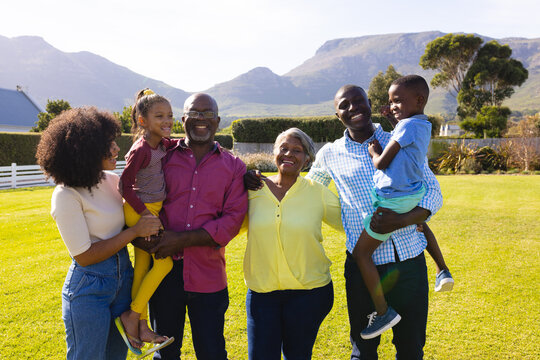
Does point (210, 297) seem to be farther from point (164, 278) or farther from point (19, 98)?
point (19, 98)

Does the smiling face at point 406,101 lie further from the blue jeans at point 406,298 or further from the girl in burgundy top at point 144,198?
the girl in burgundy top at point 144,198

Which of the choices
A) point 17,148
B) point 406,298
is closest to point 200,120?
point 406,298

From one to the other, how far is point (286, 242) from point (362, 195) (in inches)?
24.0

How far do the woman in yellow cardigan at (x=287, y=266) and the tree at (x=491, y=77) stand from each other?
3182 centimetres

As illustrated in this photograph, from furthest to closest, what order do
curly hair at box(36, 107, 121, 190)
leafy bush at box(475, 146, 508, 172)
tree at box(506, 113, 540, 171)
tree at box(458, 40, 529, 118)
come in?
tree at box(458, 40, 529, 118) < leafy bush at box(475, 146, 508, 172) < tree at box(506, 113, 540, 171) < curly hair at box(36, 107, 121, 190)

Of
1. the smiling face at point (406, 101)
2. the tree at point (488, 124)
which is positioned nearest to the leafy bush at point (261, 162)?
the tree at point (488, 124)

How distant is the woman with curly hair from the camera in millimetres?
2039

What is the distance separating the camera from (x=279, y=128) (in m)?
24.2

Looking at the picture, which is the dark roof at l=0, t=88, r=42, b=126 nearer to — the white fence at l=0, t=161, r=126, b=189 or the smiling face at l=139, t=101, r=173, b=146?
the white fence at l=0, t=161, r=126, b=189

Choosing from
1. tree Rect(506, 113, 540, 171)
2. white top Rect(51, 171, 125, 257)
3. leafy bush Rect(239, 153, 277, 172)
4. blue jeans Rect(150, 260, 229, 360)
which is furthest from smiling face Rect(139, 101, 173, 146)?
tree Rect(506, 113, 540, 171)

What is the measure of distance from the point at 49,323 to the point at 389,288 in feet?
12.1

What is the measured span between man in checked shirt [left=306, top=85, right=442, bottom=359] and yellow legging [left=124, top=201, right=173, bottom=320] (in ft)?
4.19

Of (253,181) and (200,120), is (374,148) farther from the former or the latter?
(200,120)

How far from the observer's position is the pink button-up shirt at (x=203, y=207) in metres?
2.45
